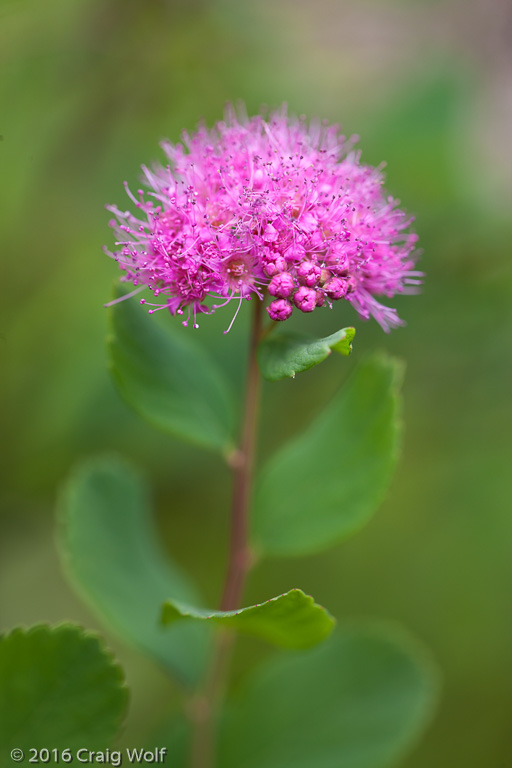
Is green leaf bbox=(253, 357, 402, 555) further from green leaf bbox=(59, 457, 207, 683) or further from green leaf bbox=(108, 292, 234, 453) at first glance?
green leaf bbox=(59, 457, 207, 683)

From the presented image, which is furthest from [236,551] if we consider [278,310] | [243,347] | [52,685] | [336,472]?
[243,347]

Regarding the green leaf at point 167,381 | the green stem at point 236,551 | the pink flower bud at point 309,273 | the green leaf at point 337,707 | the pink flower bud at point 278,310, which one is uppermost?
the pink flower bud at point 309,273

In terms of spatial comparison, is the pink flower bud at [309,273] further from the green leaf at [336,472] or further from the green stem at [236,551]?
the green leaf at [336,472]

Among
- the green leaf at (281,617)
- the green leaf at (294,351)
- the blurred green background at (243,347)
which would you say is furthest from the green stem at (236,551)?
the blurred green background at (243,347)

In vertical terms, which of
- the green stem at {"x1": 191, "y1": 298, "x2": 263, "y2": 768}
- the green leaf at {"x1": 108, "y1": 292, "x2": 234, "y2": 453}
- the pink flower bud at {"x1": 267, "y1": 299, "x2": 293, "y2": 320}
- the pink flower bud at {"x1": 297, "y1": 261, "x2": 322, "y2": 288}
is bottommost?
the green stem at {"x1": 191, "y1": 298, "x2": 263, "y2": 768}

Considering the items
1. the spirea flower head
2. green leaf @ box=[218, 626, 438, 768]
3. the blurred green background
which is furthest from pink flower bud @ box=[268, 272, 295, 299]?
the blurred green background

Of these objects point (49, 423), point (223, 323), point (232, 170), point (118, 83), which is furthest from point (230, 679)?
point (118, 83)

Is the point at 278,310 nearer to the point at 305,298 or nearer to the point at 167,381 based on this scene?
the point at 305,298
